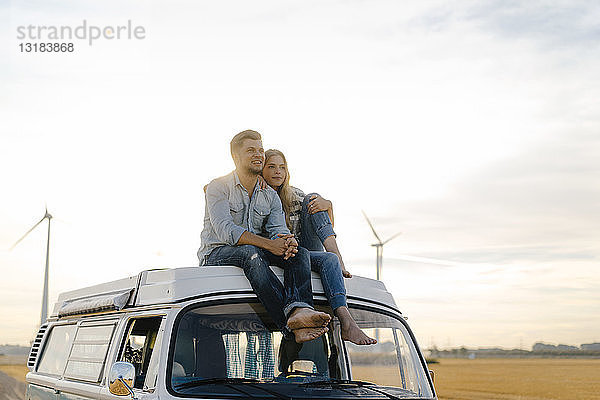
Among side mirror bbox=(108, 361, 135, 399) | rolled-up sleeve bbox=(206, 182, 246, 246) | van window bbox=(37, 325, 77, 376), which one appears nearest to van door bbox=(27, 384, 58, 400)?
van window bbox=(37, 325, 77, 376)

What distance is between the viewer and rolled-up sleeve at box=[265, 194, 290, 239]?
7159 mm

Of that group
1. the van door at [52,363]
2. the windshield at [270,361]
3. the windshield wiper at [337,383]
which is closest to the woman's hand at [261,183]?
the windshield at [270,361]

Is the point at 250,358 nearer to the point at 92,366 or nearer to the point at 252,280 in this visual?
the point at 252,280

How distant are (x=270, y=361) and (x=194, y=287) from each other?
77 cm

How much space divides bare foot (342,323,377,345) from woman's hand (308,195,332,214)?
149 cm

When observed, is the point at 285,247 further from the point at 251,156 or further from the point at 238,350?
the point at 251,156

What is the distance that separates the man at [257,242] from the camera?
6.23m

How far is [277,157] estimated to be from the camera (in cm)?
783

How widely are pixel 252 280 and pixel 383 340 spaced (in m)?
1.22

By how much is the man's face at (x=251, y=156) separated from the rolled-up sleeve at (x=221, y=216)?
275 mm

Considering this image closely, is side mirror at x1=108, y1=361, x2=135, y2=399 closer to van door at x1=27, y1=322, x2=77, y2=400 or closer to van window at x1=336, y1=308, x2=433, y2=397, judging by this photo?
van window at x1=336, y1=308, x2=433, y2=397

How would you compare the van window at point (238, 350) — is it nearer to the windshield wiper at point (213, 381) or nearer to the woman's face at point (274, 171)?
the windshield wiper at point (213, 381)

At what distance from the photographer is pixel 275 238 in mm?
6859

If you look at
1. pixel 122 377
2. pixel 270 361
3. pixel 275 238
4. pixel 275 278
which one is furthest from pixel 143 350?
pixel 275 238
